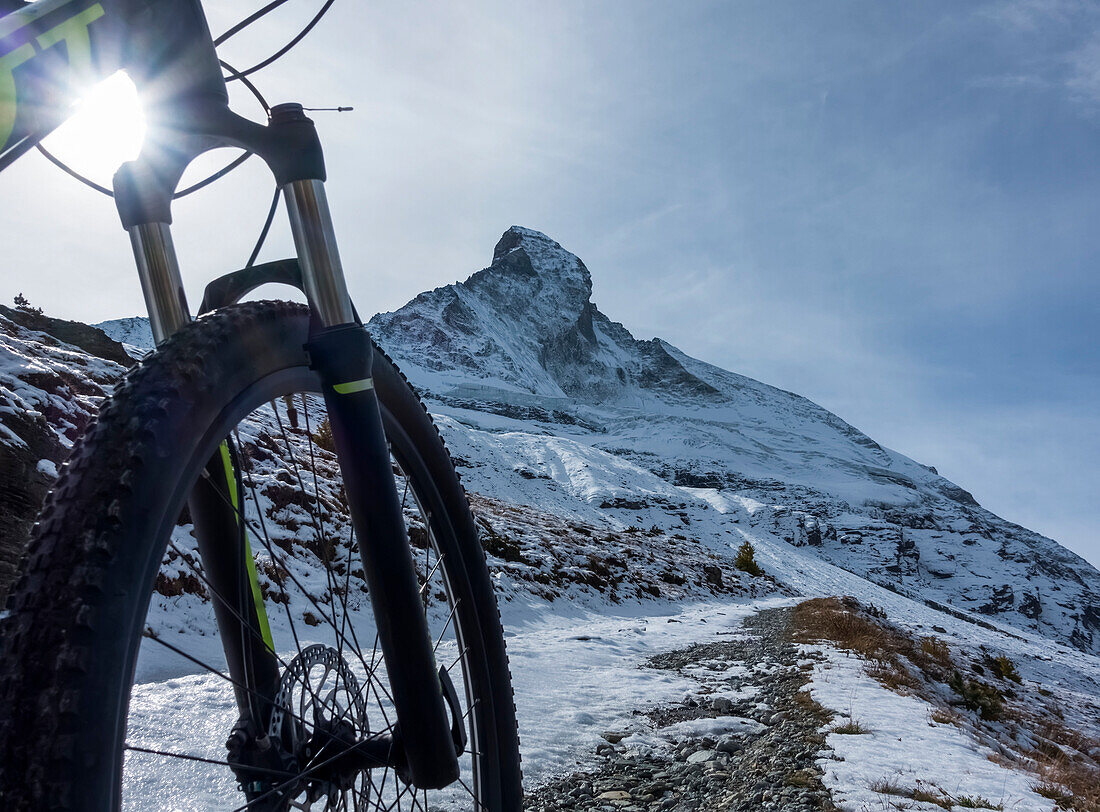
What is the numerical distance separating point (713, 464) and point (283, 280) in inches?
3730

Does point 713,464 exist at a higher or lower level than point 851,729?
higher

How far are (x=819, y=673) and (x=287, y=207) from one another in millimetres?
6602

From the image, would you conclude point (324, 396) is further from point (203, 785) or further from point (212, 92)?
point (203, 785)

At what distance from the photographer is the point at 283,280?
5.57ft

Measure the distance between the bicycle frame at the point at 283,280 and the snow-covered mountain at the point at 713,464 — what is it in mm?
39144

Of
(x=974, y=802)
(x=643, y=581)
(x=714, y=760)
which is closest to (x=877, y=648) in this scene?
(x=714, y=760)

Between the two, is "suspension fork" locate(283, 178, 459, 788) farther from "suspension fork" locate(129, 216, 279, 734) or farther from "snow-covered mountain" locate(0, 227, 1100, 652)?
"snow-covered mountain" locate(0, 227, 1100, 652)

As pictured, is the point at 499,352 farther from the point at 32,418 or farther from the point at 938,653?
the point at 32,418

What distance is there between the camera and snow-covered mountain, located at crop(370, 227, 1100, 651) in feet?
173

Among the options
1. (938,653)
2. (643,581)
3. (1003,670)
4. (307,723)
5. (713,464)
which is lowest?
(1003,670)

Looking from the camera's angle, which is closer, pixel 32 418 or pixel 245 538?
pixel 245 538

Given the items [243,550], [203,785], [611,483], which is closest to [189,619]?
[203,785]

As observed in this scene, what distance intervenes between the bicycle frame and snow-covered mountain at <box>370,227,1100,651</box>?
128 ft

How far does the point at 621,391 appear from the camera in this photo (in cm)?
19075
